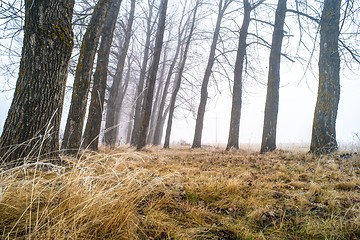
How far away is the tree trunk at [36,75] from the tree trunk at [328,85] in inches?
214

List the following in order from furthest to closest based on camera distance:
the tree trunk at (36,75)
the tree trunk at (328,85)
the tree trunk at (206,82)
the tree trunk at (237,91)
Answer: the tree trunk at (206,82)
the tree trunk at (237,91)
the tree trunk at (328,85)
the tree trunk at (36,75)

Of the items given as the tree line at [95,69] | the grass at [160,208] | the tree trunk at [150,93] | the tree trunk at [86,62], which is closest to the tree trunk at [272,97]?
the tree line at [95,69]

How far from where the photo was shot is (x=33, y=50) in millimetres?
2340

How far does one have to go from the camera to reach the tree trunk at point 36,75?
7.66 ft

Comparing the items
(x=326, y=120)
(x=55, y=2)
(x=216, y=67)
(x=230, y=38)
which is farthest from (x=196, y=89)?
(x=55, y=2)

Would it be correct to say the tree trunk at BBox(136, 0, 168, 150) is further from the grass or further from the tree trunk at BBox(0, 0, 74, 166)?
the grass

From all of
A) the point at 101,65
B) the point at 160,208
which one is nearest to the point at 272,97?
the point at 101,65

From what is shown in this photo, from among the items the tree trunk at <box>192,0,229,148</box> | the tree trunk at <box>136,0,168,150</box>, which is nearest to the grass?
the tree trunk at <box>136,0,168,150</box>

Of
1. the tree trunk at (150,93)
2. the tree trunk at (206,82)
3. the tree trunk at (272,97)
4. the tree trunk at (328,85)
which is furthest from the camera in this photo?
the tree trunk at (206,82)

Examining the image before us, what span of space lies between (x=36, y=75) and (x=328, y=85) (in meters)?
5.87

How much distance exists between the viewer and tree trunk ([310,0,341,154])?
17.2 ft

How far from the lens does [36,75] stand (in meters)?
2.38

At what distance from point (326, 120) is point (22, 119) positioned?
5.85 metres

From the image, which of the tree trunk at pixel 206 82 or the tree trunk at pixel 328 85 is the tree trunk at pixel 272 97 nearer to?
the tree trunk at pixel 328 85
